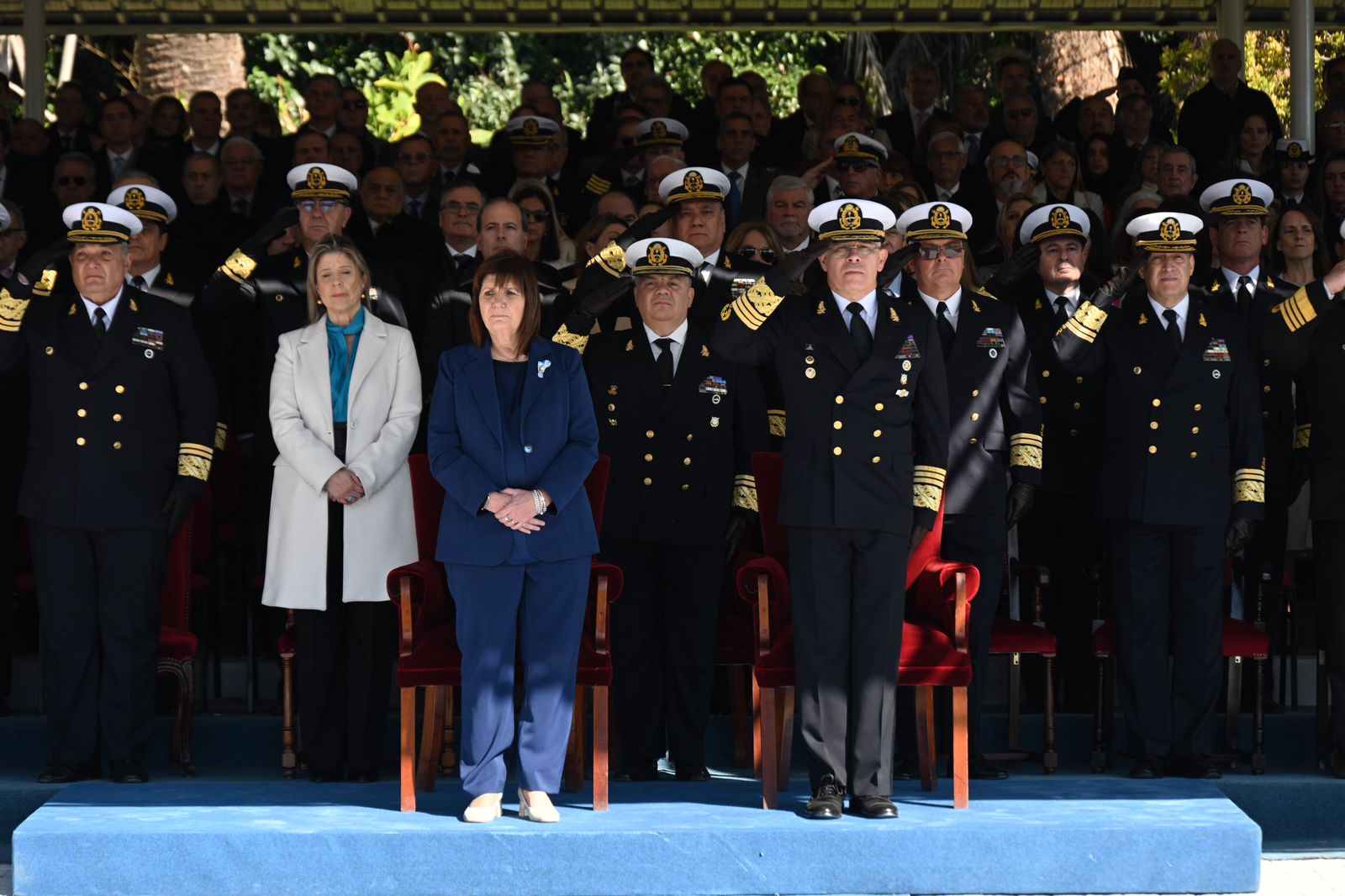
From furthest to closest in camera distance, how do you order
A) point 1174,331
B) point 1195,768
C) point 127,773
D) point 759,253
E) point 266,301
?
point 759,253, point 266,301, point 1174,331, point 1195,768, point 127,773

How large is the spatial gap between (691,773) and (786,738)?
47 cm

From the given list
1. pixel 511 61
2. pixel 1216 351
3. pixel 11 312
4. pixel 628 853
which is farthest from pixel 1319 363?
pixel 511 61

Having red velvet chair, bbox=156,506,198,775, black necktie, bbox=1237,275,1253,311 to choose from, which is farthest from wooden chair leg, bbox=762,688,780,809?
black necktie, bbox=1237,275,1253,311

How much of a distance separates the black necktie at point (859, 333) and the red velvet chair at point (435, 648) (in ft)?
3.18

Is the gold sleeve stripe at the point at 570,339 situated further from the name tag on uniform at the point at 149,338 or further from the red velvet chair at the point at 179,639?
the red velvet chair at the point at 179,639

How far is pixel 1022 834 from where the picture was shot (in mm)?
6457

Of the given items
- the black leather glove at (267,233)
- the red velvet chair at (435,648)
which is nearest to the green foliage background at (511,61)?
the black leather glove at (267,233)

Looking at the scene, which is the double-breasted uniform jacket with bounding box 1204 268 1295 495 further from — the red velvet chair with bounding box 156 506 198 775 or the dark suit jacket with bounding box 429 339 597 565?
the red velvet chair with bounding box 156 506 198 775

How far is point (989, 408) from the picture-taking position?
745cm

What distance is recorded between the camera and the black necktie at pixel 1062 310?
7.99 meters

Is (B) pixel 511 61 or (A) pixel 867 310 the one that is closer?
(A) pixel 867 310

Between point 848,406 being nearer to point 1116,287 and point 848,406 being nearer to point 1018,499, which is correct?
point 1018,499

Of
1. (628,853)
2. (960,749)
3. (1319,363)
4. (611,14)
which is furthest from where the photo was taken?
(611,14)

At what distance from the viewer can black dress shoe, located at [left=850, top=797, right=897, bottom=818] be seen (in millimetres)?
6594
